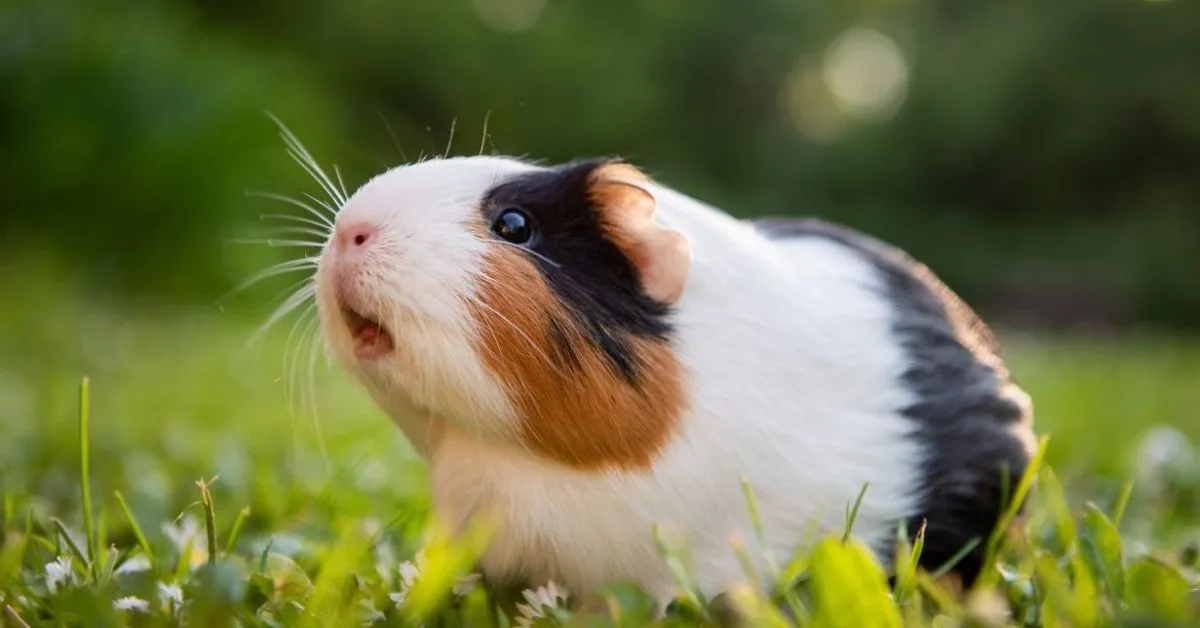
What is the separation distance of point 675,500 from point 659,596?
0.46 feet

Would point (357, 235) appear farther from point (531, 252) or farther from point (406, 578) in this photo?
point (406, 578)

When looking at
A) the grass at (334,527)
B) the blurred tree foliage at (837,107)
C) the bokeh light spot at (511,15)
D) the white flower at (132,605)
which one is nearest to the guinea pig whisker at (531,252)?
the grass at (334,527)

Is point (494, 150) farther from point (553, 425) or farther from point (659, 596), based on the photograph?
point (659, 596)

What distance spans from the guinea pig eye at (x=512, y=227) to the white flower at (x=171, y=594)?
2.12 ft

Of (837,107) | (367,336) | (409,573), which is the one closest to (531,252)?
(367,336)

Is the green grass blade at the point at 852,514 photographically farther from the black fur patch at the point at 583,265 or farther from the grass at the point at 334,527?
the black fur patch at the point at 583,265

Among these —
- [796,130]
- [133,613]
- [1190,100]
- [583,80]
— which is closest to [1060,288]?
[1190,100]

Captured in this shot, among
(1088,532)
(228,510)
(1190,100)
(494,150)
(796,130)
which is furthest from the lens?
(796,130)

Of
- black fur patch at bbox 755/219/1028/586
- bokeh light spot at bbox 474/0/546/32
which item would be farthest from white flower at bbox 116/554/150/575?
bokeh light spot at bbox 474/0/546/32

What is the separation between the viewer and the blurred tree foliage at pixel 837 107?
1322 centimetres

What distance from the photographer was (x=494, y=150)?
198 centimetres

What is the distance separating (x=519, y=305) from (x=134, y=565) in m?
0.68

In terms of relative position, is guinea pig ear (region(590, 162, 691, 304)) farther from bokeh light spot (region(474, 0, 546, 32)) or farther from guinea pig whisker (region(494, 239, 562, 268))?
Answer: bokeh light spot (region(474, 0, 546, 32))

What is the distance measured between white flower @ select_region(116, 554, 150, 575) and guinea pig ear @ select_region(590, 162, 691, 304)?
32.1 inches
